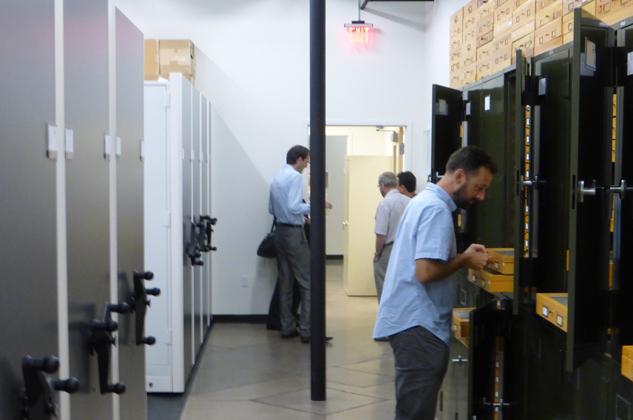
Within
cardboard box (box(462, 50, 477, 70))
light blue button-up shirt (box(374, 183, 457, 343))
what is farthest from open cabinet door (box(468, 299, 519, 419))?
cardboard box (box(462, 50, 477, 70))

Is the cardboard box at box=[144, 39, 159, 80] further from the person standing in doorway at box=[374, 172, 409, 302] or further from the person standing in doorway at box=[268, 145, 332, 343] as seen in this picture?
the person standing in doorway at box=[374, 172, 409, 302]

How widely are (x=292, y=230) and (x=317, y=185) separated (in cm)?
201

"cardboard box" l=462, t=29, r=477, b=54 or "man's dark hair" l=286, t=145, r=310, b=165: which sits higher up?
"cardboard box" l=462, t=29, r=477, b=54

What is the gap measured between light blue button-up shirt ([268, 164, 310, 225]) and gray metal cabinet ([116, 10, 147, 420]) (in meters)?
3.89

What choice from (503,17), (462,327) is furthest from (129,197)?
(503,17)

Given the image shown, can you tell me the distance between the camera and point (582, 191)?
2.27m

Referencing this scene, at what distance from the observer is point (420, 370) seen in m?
2.95

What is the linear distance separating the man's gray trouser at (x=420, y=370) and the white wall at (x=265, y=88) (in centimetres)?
509

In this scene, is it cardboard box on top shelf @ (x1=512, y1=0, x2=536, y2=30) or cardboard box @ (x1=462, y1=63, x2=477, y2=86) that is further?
cardboard box @ (x1=462, y1=63, x2=477, y2=86)

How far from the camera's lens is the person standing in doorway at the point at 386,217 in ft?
22.2

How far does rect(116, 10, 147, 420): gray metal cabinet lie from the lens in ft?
8.95

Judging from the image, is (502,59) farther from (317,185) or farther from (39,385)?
(39,385)

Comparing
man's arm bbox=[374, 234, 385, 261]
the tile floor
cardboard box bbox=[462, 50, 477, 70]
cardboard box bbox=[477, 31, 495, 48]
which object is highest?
cardboard box bbox=[477, 31, 495, 48]

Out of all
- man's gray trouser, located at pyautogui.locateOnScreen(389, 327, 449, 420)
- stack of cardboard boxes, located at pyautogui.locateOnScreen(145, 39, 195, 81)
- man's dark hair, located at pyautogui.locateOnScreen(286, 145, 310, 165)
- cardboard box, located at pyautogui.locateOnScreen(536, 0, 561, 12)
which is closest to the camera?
man's gray trouser, located at pyautogui.locateOnScreen(389, 327, 449, 420)
